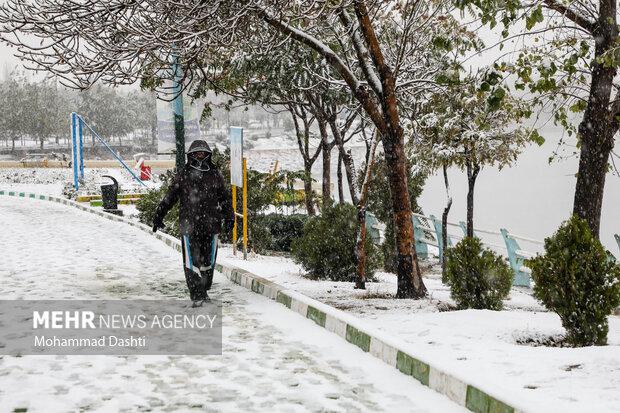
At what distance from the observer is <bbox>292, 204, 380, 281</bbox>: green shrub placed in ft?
44.4

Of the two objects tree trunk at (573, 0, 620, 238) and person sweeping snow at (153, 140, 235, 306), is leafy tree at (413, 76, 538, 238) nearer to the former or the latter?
tree trunk at (573, 0, 620, 238)

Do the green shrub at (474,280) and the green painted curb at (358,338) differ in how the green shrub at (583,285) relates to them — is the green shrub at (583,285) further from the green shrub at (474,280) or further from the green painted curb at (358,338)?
the green shrub at (474,280)

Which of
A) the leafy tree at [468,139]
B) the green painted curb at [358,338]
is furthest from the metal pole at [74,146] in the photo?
the green painted curb at [358,338]

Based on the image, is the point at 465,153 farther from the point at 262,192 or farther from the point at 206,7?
the point at 206,7

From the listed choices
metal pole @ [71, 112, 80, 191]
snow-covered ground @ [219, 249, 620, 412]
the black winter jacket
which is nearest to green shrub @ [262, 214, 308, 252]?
metal pole @ [71, 112, 80, 191]

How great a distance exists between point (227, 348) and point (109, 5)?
4.73m

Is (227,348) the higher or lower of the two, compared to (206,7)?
lower

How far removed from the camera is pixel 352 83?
34.3 feet

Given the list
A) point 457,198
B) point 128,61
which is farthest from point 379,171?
point 457,198

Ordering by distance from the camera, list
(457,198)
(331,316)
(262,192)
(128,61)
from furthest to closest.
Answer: (457,198)
(262,192)
(128,61)
(331,316)

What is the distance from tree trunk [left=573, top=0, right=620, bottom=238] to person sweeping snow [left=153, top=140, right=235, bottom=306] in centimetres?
461

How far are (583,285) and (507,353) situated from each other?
127cm

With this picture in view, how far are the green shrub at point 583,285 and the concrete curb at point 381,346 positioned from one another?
189 centimetres

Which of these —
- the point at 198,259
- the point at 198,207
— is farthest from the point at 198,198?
the point at 198,259
